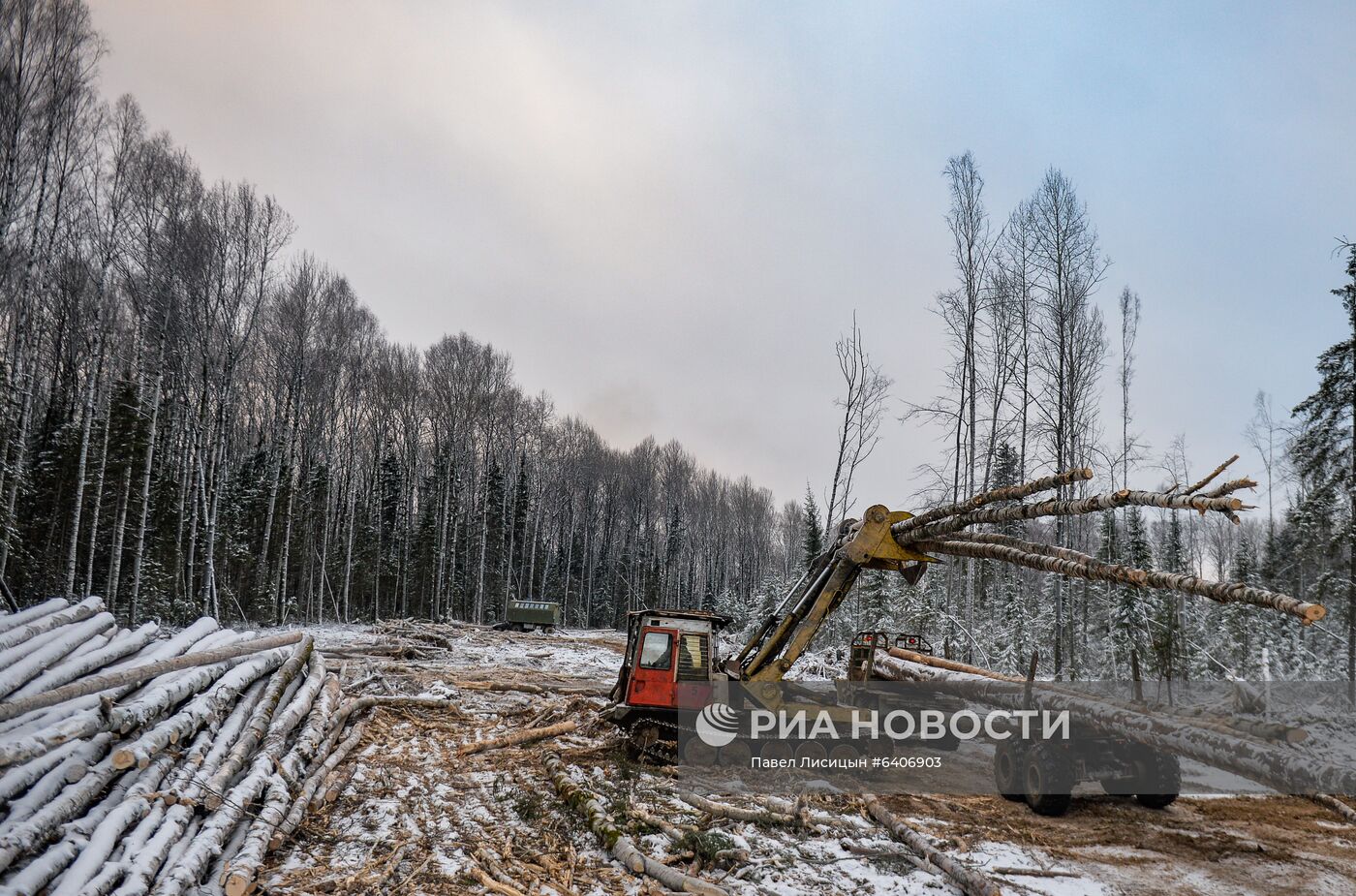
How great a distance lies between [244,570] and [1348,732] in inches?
1543

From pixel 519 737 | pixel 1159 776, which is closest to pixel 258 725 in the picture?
pixel 519 737

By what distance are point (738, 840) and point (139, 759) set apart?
5.66 meters

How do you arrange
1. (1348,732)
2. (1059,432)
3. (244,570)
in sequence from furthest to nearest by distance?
(244,570) → (1059,432) → (1348,732)

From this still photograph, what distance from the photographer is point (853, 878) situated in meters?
6.62

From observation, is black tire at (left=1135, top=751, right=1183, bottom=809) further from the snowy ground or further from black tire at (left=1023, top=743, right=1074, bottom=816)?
black tire at (left=1023, top=743, right=1074, bottom=816)

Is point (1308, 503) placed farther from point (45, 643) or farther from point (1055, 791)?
point (45, 643)

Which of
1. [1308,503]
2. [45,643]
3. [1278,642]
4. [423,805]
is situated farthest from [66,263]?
[1278,642]

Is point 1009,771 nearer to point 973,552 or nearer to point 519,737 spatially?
point 973,552

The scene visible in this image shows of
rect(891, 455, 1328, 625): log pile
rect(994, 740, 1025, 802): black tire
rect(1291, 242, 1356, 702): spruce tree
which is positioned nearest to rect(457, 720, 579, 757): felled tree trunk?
rect(994, 740, 1025, 802): black tire

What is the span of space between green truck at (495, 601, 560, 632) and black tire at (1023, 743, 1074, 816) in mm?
26308

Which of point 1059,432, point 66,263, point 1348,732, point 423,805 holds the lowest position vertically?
point 423,805

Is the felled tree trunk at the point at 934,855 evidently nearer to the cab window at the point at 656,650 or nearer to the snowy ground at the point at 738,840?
the snowy ground at the point at 738,840

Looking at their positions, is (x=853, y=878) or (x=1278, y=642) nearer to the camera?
(x=853, y=878)

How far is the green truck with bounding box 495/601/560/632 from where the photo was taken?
32531mm
